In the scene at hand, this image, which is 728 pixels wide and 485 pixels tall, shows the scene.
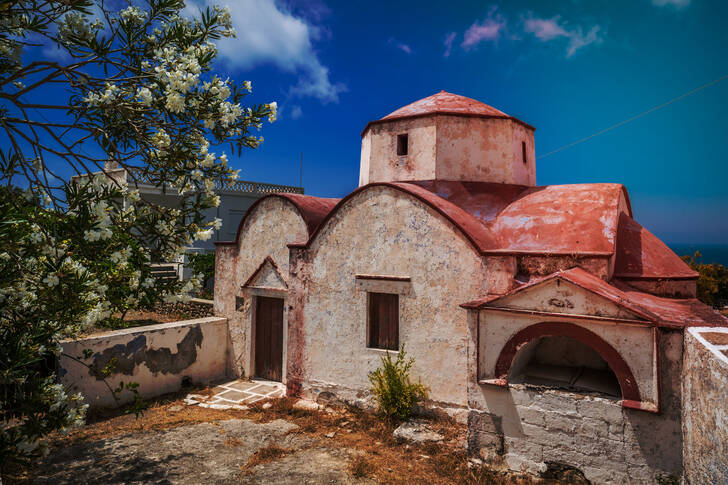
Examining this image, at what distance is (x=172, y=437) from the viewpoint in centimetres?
702

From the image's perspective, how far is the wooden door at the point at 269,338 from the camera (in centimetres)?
1005

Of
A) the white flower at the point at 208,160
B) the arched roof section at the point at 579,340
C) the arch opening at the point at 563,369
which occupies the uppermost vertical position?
the white flower at the point at 208,160

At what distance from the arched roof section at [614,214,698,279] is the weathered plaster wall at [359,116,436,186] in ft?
12.6

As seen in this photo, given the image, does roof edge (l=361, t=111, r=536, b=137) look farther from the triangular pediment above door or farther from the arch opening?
the arch opening

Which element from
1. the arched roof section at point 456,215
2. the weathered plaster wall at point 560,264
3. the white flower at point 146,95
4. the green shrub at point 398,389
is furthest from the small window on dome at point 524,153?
the white flower at point 146,95

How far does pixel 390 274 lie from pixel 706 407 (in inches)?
210

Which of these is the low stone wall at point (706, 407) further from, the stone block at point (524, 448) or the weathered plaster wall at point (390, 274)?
the weathered plaster wall at point (390, 274)

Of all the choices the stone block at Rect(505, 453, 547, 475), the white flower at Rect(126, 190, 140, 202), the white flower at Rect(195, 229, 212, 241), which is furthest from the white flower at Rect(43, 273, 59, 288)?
the stone block at Rect(505, 453, 547, 475)

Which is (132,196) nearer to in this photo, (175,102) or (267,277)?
(175,102)

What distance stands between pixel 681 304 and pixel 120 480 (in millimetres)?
8291

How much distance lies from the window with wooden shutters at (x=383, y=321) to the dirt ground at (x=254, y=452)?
133 centimetres

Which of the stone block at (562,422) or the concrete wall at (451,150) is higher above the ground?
the concrete wall at (451,150)

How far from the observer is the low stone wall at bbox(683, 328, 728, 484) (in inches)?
114

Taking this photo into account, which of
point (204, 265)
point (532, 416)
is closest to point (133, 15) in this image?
point (532, 416)
